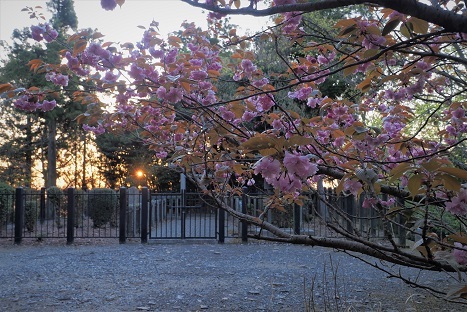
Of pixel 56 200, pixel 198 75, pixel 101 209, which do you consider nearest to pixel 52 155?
pixel 56 200

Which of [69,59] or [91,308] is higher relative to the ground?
[69,59]

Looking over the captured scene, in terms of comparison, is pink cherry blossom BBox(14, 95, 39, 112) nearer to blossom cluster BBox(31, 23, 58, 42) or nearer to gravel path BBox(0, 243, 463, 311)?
blossom cluster BBox(31, 23, 58, 42)

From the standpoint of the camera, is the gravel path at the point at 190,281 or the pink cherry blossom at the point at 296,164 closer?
the pink cherry blossom at the point at 296,164

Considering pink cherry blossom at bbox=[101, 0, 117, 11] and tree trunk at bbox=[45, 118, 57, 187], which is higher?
tree trunk at bbox=[45, 118, 57, 187]

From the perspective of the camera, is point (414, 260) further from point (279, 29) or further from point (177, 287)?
point (177, 287)

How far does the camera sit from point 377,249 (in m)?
1.50

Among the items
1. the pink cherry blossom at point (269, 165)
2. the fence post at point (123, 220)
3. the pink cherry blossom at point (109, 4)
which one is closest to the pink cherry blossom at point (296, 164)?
the pink cherry blossom at point (269, 165)

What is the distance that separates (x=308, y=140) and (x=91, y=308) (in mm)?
4143

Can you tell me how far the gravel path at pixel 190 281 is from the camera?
470cm

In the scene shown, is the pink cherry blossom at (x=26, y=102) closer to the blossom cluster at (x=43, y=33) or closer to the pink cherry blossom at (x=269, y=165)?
the blossom cluster at (x=43, y=33)

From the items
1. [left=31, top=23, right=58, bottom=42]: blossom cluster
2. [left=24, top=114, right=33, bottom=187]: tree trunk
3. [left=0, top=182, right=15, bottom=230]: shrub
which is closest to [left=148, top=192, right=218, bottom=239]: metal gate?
[left=0, top=182, right=15, bottom=230]: shrub

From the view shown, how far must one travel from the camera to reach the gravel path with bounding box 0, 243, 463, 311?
4.70 metres

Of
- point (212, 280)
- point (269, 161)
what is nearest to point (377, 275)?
point (212, 280)

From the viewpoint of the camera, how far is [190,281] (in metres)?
5.87
